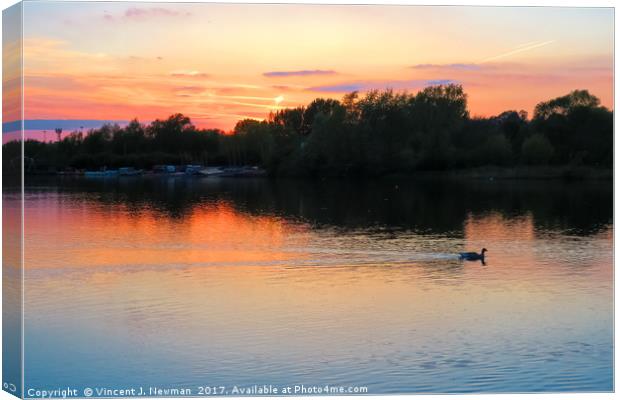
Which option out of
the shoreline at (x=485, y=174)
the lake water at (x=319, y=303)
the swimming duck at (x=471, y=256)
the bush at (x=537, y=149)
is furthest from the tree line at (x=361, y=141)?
the swimming duck at (x=471, y=256)

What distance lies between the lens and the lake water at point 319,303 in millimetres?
12758

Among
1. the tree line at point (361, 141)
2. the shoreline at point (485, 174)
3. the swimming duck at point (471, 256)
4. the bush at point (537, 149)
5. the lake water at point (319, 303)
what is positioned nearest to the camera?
the lake water at point (319, 303)

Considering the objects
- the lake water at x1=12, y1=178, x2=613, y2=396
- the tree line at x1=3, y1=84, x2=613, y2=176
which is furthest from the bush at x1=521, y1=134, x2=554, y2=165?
the lake water at x1=12, y1=178, x2=613, y2=396

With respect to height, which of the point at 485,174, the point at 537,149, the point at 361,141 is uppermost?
the point at 361,141

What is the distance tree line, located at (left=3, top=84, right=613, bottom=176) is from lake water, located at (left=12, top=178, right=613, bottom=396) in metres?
19.4

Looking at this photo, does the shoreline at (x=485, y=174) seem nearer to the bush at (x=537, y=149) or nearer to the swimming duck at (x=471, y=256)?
the bush at (x=537, y=149)

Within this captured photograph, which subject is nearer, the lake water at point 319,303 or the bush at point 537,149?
the lake water at point 319,303

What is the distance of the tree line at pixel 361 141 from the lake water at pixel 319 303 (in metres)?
19.4

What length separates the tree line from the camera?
55.6m

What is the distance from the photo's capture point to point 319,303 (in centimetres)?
1747

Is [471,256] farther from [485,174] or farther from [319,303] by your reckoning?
→ [485,174]

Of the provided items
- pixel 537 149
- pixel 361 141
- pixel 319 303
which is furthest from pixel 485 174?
pixel 319 303

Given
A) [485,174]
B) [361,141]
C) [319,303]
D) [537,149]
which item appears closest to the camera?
[319,303]

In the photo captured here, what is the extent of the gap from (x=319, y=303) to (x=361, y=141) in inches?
2431
